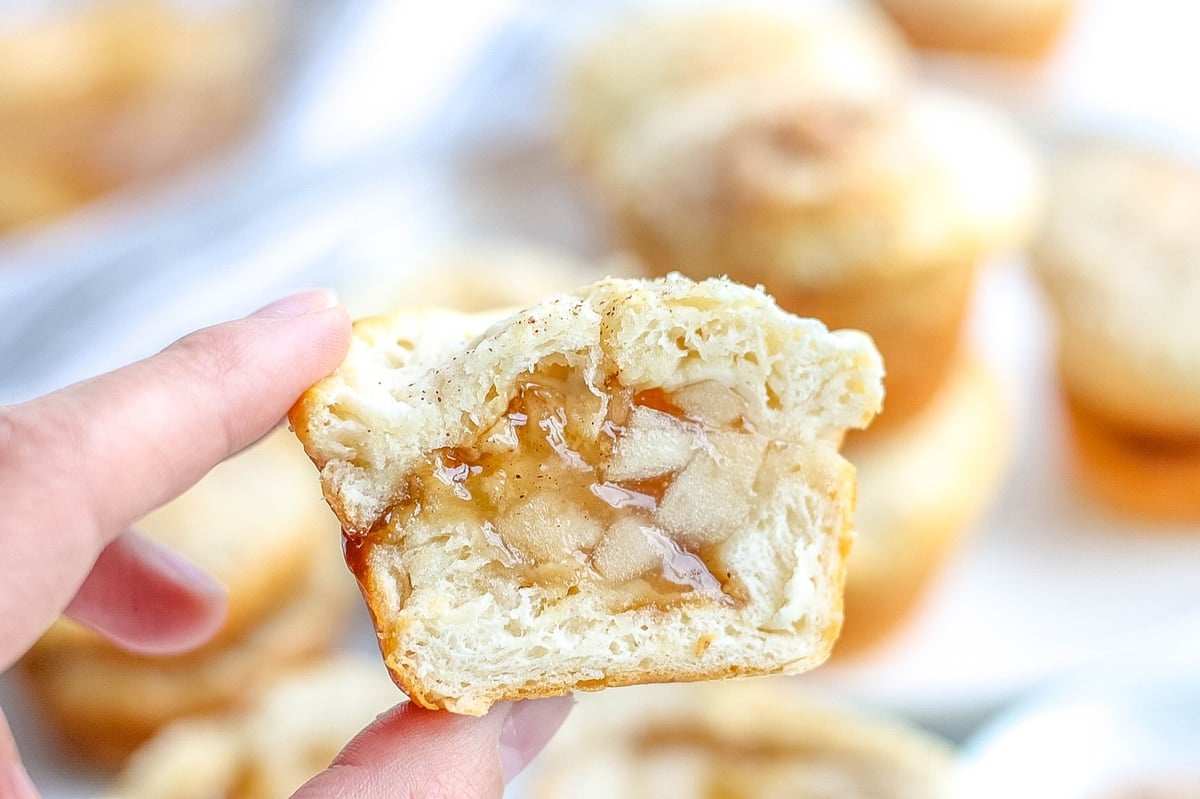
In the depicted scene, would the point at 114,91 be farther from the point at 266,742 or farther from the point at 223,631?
the point at 266,742

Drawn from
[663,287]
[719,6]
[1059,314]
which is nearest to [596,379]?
[663,287]

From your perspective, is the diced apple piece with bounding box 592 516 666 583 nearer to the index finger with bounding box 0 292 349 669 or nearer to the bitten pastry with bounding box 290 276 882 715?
the bitten pastry with bounding box 290 276 882 715

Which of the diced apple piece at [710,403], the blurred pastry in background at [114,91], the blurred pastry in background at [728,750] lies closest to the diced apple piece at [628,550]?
the diced apple piece at [710,403]

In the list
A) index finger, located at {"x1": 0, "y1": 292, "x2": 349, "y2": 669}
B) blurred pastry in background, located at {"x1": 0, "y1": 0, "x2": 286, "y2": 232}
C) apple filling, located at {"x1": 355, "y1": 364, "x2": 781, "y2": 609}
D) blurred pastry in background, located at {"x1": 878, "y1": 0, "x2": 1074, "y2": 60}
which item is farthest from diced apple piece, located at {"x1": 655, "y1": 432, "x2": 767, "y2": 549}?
blurred pastry in background, located at {"x1": 878, "y1": 0, "x2": 1074, "y2": 60}

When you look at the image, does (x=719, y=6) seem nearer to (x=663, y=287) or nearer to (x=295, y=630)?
(x=295, y=630)

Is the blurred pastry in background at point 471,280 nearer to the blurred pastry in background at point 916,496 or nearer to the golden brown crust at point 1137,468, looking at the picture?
the blurred pastry in background at point 916,496

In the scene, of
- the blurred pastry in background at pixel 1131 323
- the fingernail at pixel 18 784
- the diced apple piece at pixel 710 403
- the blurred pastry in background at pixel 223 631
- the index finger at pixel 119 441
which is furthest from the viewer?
the blurred pastry in background at pixel 1131 323

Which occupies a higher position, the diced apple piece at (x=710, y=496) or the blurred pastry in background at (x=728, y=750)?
the diced apple piece at (x=710, y=496)

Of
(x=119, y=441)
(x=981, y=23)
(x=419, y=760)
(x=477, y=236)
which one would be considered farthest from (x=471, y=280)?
(x=981, y=23)
